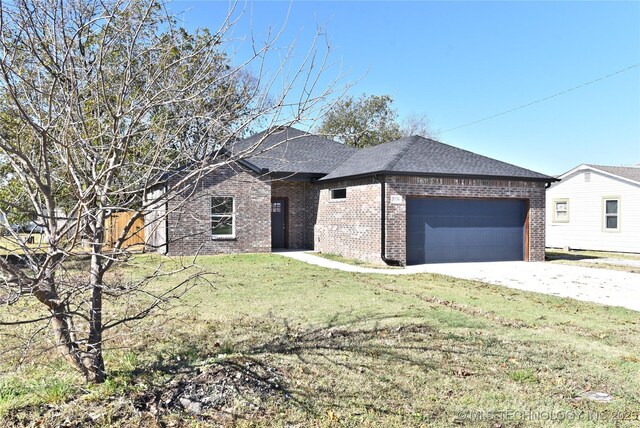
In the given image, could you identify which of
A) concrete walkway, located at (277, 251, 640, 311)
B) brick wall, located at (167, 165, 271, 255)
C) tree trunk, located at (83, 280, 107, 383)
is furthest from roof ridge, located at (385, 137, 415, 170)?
tree trunk, located at (83, 280, 107, 383)

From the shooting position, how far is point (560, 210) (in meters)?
22.4

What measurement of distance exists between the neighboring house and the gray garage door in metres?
7.39

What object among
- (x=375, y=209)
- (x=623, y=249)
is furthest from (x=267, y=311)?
(x=623, y=249)

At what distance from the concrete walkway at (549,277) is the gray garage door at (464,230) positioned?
656 mm

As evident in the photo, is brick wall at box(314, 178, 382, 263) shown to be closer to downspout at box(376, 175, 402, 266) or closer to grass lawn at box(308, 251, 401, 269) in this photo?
downspout at box(376, 175, 402, 266)

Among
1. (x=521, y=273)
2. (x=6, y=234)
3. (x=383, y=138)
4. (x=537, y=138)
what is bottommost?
(x=521, y=273)

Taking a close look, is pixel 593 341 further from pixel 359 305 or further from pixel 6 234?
pixel 6 234

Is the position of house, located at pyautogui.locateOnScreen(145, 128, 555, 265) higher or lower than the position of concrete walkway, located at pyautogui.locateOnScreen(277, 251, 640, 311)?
higher

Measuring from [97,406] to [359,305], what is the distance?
4477 mm

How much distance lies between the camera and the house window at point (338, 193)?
15962 mm

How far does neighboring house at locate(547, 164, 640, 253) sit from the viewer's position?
19.1 meters

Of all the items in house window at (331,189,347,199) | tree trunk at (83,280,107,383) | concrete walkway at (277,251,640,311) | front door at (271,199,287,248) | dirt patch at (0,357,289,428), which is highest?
house window at (331,189,347,199)

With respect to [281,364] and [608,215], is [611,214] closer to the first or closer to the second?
[608,215]

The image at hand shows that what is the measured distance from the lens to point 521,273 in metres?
12.0
